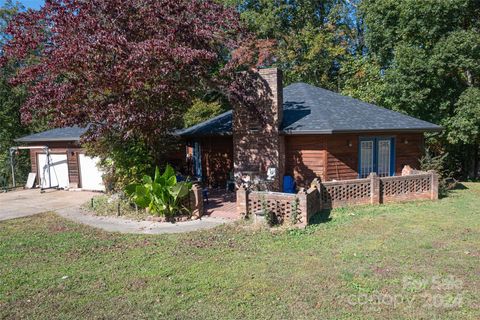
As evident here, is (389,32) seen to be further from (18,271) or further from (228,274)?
(18,271)

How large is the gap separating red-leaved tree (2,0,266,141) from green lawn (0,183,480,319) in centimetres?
342

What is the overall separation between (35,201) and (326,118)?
12285 mm

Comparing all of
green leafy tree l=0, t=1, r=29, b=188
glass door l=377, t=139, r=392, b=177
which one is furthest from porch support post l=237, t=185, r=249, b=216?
green leafy tree l=0, t=1, r=29, b=188

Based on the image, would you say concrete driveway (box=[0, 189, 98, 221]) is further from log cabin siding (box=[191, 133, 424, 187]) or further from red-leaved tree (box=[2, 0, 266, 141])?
log cabin siding (box=[191, 133, 424, 187])

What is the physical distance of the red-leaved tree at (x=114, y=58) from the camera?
31.3 ft

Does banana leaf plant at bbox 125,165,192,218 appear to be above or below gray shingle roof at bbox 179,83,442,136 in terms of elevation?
below

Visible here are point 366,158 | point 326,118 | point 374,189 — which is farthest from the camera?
point 366,158

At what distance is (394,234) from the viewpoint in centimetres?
816

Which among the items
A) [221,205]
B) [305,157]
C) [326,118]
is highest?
[326,118]

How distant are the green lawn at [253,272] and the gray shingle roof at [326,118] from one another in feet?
13.1

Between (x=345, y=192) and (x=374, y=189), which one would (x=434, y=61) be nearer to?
(x=374, y=189)

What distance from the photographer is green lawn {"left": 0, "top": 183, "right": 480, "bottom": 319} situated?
4891 millimetres

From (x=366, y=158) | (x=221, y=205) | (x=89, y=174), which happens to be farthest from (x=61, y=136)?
(x=366, y=158)

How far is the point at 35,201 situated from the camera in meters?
14.9
